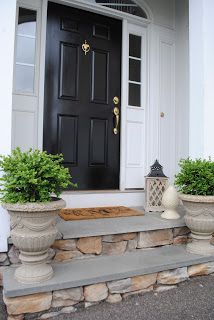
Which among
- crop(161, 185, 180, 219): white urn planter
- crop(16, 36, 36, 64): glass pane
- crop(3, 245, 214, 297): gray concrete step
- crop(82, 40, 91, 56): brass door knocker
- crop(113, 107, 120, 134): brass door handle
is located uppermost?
crop(82, 40, 91, 56): brass door knocker

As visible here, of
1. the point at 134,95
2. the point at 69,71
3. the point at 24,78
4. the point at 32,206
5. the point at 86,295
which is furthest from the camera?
the point at 134,95

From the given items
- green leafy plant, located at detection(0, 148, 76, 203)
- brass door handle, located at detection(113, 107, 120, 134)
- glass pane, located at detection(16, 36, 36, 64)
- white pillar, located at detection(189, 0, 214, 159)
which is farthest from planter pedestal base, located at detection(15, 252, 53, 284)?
glass pane, located at detection(16, 36, 36, 64)

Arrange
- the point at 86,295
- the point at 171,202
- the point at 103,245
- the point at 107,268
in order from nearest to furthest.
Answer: the point at 86,295 → the point at 107,268 → the point at 103,245 → the point at 171,202

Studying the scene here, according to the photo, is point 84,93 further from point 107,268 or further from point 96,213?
point 107,268

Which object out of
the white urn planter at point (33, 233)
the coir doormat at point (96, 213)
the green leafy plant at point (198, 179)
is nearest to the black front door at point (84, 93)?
the coir doormat at point (96, 213)

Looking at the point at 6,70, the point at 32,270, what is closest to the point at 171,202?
the point at 32,270

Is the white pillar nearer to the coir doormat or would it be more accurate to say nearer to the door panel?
the coir doormat

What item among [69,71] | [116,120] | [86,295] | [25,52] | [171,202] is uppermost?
[25,52]

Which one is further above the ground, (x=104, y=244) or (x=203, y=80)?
(x=203, y=80)

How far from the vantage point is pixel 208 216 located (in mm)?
2096

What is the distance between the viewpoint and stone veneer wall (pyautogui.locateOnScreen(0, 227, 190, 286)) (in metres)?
1.80

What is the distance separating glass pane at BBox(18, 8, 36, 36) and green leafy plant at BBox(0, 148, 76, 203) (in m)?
1.70

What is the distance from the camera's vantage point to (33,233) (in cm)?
150

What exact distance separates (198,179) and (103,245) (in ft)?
2.83
